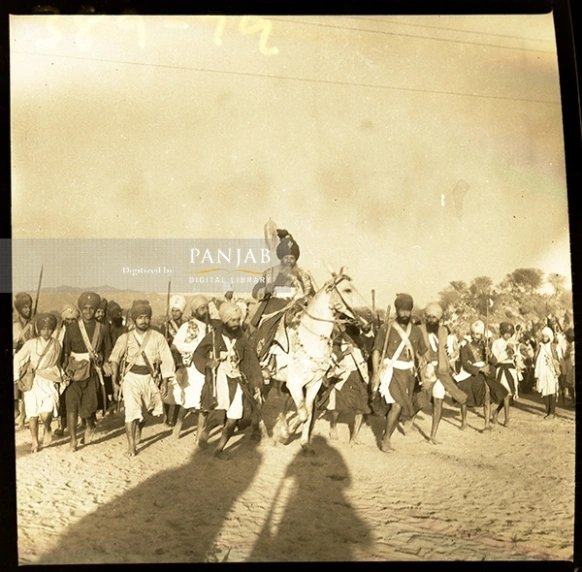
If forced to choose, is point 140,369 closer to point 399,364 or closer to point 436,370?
point 399,364

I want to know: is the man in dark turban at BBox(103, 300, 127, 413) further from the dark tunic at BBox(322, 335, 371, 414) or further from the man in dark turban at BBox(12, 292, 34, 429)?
the dark tunic at BBox(322, 335, 371, 414)

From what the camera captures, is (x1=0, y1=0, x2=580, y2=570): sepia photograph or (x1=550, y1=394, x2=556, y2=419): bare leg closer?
(x1=0, y1=0, x2=580, y2=570): sepia photograph

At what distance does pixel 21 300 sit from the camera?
454cm

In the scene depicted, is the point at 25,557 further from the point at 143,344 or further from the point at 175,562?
the point at 143,344

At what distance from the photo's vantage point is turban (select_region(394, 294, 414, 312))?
4.68 metres

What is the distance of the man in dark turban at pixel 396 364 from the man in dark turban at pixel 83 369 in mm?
2164

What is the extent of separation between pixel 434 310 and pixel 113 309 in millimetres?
2495

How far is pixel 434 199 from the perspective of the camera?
4.63 m

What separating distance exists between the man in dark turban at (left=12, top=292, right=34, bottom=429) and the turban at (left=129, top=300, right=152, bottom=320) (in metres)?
0.77

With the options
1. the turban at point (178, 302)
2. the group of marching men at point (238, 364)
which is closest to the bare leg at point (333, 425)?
the group of marching men at point (238, 364)

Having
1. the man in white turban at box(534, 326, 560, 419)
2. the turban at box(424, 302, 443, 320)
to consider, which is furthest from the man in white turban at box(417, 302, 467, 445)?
the man in white turban at box(534, 326, 560, 419)

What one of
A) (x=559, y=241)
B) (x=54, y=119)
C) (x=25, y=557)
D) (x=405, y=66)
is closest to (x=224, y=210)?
(x=54, y=119)

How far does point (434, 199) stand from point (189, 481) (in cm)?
288

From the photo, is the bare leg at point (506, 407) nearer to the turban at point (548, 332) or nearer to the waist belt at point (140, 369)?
the turban at point (548, 332)
